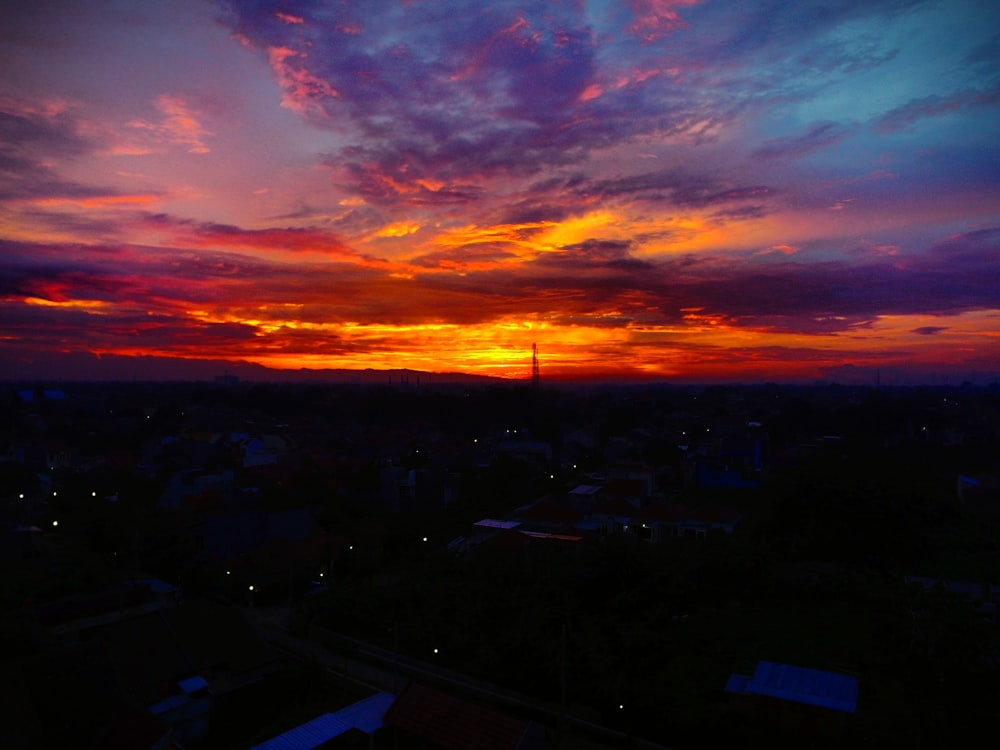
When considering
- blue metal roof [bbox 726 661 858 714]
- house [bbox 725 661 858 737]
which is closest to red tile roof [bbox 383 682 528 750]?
house [bbox 725 661 858 737]

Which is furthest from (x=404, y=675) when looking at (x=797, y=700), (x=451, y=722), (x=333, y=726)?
(x=797, y=700)

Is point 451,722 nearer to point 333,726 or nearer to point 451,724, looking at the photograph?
point 451,724

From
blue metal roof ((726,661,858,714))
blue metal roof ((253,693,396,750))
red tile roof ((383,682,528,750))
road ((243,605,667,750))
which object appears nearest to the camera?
red tile roof ((383,682,528,750))

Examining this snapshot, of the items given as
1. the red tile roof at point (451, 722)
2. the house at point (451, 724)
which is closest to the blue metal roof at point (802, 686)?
the house at point (451, 724)

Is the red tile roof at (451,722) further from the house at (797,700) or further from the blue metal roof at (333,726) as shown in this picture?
the house at (797,700)

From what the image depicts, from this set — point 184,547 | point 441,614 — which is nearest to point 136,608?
point 184,547

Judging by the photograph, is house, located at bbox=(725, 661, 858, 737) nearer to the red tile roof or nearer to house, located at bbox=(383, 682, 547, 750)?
house, located at bbox=(383, 682, 547, 750)

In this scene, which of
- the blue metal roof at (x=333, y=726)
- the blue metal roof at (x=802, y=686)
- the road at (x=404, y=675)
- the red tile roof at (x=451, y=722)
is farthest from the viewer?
the road at (x=404, y=675)

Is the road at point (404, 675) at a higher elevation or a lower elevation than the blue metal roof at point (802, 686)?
lower
